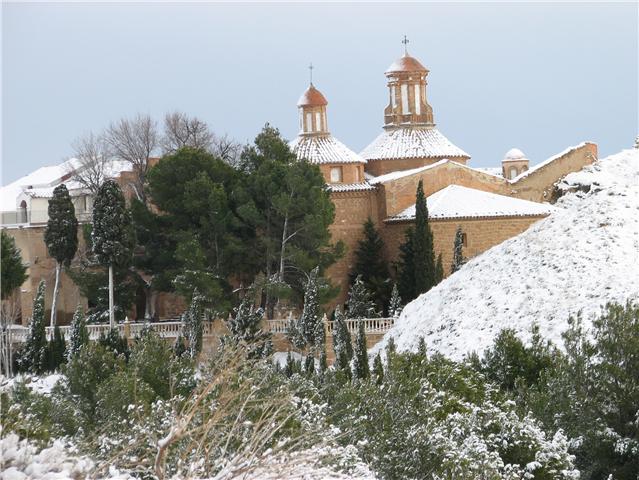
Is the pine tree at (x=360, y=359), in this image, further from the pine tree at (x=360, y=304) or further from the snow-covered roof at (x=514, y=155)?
the snow-covered roof at (x=514, y=155)

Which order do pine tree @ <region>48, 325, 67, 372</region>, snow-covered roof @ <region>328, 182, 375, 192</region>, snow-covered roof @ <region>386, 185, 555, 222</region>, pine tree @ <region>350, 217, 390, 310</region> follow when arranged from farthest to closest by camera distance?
snow-covered roof @ <region>328, 182, 375, 192</region> → snow-covered roof @ <region>386, 185, 555, 222</region> → pine tree @ <region>350, 217, 390, 310</region> → pine tree @ <region>48, 325, 67, 372</region>

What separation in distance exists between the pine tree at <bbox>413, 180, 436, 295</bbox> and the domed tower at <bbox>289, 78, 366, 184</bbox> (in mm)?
5100

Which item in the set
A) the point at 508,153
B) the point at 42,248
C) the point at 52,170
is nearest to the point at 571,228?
the point at 42,248

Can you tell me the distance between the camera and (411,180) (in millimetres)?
44688

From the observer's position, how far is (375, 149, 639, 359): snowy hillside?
32344 millimetres

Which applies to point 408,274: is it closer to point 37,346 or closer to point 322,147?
point 322,147

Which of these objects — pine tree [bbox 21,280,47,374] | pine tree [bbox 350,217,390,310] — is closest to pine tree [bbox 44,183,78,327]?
pine tree [bbox 21,280,47,374]

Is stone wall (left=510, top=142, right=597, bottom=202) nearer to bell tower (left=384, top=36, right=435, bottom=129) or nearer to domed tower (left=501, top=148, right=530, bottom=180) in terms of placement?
bell tower (left=384, top=36, right=435, bottom=129)

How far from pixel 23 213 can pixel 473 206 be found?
1565 centimetres

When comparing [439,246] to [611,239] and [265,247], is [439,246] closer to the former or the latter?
[265,247]

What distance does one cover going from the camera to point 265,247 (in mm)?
40750

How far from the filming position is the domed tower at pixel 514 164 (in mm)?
61719

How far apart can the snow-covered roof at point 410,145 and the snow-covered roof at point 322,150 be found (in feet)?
5.60

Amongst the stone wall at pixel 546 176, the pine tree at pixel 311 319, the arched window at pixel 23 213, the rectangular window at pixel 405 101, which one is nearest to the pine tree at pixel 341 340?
the pine tree at pixel 311 319
